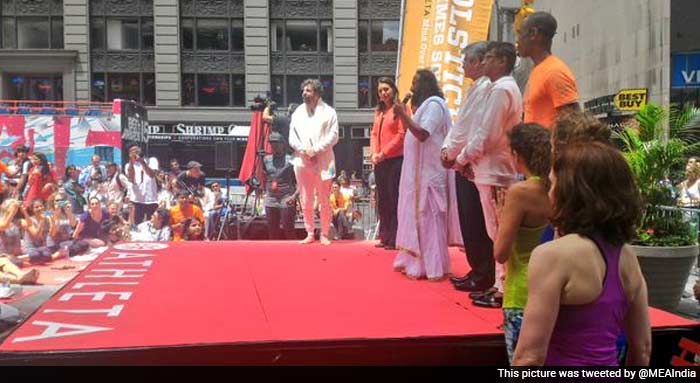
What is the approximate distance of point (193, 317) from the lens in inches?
119

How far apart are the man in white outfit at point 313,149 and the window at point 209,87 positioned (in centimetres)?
2040

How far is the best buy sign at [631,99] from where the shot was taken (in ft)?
49.9

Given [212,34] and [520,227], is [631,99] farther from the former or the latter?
[212,34]

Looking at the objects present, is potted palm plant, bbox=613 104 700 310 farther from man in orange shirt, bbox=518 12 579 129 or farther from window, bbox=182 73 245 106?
window, bbox=182 73 245 106

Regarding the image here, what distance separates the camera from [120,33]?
25.3m

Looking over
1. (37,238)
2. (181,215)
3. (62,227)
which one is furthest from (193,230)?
(37,238)

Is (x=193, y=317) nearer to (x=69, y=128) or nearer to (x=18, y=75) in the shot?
(x=69, y=128)

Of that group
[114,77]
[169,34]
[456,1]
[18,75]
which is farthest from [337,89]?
[456,1]

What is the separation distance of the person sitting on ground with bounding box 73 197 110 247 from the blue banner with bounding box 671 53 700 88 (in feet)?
44.3

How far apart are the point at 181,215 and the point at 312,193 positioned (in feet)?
12.2

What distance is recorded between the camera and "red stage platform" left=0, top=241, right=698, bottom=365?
257 cm

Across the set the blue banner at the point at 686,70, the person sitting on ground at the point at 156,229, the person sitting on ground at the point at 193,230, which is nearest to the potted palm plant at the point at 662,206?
the person sitting on ground at the point at 193,230

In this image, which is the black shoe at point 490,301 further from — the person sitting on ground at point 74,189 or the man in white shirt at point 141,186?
the man in white shirt at point 141,186

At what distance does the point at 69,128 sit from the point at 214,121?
14.2 m
